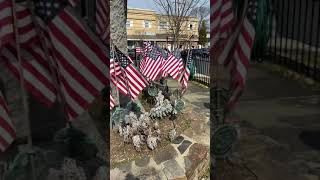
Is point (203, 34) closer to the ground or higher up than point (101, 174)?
higher up

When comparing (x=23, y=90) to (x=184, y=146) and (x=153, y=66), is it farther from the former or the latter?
(x=153, y=66)

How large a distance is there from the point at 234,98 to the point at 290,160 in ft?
2.02

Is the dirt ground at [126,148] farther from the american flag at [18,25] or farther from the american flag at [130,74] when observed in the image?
the american flag at [18,25]

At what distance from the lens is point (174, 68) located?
39.6ft

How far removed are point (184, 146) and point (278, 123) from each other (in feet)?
15.0

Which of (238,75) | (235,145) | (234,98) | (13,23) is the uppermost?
(13,23)

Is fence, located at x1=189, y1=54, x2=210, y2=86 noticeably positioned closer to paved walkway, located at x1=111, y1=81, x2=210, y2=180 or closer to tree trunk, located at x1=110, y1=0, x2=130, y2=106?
tree trunk, located at x1=110, y1=0, x2=130, y2=106

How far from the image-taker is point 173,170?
6574mm

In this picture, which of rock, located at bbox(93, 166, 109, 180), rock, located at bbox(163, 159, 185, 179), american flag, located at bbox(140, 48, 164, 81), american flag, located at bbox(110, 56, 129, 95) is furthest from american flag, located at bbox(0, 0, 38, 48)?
american flag, located at bbox(140, 48, 164, 81)

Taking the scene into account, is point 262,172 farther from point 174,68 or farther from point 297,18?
point 174,68

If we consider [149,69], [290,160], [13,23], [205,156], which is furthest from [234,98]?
[149,69]

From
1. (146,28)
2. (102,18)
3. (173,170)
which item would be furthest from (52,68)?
(146,28)

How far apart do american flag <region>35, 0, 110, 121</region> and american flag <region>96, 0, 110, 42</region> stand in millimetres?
154

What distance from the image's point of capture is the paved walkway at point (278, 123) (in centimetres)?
274
